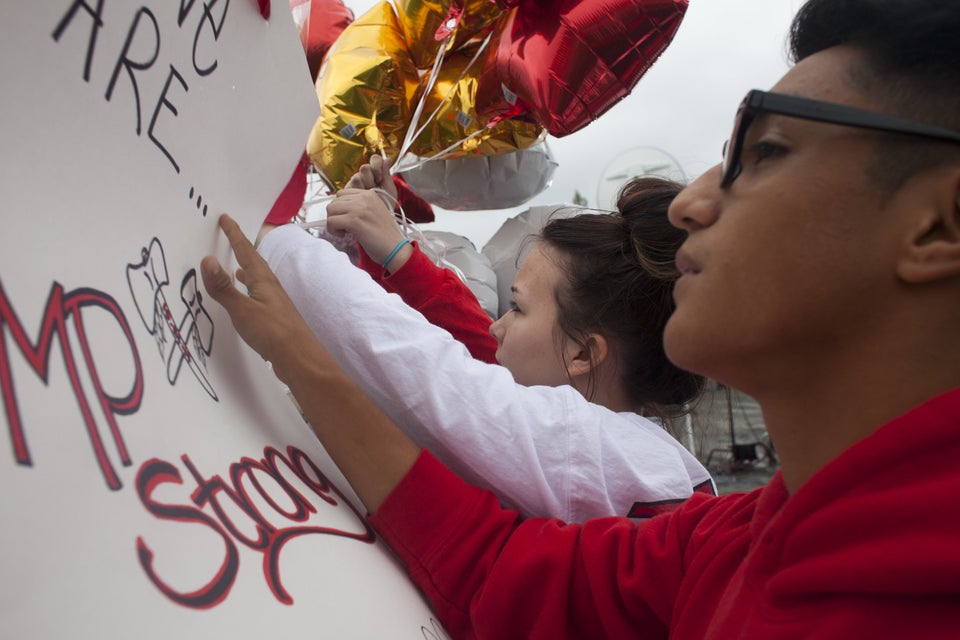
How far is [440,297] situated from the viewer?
1076mm

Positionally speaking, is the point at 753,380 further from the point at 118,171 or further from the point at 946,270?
the point at 118,171

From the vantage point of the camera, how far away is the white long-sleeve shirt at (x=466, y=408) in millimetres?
698

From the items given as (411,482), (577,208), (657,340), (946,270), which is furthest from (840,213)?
(577,208)

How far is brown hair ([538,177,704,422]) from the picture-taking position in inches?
39.2

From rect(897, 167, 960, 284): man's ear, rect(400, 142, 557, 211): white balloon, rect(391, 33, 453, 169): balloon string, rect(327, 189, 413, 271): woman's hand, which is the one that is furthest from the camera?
rect(400, 142, 557, 211): white balloon

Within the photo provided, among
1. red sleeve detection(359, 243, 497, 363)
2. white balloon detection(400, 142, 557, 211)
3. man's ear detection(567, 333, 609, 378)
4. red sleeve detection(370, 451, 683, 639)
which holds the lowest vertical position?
red sleeve detection(370, 451, 683, 639)

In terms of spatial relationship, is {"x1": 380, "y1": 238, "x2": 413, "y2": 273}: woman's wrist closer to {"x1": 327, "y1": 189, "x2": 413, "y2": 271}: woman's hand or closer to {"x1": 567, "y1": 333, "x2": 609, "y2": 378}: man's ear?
{"x1": 327, "y1": 189, "x2": 413, "y2": 271}: woman's hand

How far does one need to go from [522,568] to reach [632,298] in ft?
1.49

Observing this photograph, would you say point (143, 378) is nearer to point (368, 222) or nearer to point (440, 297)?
point (368, 222)

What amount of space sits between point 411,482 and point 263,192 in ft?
0.95

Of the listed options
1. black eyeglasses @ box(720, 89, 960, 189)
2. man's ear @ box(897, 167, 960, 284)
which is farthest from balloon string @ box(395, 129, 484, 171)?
man's ear @ box(897, 167, 960, 284)

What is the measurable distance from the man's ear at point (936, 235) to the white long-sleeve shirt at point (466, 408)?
0.34 m

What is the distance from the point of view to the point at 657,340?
1019 mm

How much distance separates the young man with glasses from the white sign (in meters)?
0.08
